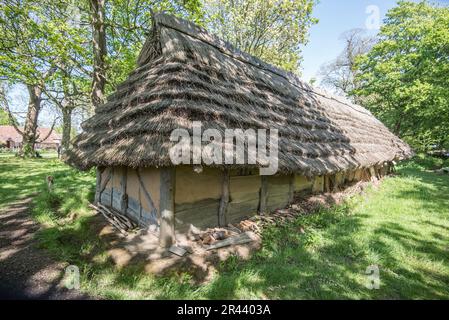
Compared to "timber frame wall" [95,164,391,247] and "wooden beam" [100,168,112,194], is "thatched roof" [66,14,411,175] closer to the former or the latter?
"timber frame wall" [95,164,391,247]

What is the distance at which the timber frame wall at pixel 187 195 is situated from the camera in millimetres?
4461

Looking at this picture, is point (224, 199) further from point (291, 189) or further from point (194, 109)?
point (291, 189)

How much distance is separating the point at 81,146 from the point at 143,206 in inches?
95.6

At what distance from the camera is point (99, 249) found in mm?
4602

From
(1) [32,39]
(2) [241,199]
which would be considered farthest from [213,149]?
(1) [32,39]

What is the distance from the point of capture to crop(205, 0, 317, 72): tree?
51.4ft

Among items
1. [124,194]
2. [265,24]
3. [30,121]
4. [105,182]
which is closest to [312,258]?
[124,194]

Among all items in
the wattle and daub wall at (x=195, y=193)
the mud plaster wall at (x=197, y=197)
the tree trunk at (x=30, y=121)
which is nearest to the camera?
the mud plaster wall at (x=197, y=197)

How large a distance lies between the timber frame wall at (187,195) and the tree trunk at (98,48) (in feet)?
16.7

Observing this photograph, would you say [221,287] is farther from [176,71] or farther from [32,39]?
[32,39]

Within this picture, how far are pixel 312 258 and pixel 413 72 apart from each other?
20.5m

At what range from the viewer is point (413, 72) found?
1808 centimetres

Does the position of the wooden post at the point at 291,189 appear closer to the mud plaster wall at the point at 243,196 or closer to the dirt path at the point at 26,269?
the mud plaster wall at the point at 243,196

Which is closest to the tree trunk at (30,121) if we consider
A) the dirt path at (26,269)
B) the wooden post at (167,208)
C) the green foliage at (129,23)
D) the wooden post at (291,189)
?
the green foliage at (129,23)
